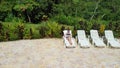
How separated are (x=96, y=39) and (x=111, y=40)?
986 millimetres

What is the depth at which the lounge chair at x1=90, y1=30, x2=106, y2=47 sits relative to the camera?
1948cm

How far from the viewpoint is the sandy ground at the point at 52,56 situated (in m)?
15.2

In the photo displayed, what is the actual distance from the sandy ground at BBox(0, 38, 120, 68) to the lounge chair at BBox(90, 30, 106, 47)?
46cm

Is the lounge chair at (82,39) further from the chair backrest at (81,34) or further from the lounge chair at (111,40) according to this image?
the lounge chair at (111,40)

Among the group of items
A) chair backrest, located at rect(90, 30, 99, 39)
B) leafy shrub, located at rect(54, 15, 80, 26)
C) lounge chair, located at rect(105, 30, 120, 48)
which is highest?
leafy shrub, located at rect(54, 15, 80, 26)

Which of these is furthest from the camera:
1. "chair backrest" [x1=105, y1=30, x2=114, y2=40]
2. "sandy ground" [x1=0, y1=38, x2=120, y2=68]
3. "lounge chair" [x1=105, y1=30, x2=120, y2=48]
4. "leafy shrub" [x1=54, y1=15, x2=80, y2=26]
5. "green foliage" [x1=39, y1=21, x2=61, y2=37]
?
"leafy shrub" [x1=54, y1=15, x2=80, y2=26]

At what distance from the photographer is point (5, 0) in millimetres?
25750

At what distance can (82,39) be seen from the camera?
68.2ft

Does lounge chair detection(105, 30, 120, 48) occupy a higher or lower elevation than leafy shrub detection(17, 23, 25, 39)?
lower

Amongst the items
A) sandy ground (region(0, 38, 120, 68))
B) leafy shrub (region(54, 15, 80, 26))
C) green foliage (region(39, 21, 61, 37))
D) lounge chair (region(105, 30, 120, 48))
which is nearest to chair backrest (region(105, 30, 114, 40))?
lounge chair (region(105, 30, 120, 48))

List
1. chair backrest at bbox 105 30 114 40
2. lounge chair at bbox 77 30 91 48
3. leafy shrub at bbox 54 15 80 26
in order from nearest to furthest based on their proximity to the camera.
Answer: lounge chair at bbox 77 30 91 48, chair backrest at bbox 105 30 114 40, leafy shrub at bbox 54 15 80 26

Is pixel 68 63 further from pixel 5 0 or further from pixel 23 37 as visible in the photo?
pixel 5 0

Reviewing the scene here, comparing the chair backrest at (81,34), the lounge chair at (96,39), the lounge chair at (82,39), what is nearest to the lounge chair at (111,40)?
the lounge chair at (96,39)

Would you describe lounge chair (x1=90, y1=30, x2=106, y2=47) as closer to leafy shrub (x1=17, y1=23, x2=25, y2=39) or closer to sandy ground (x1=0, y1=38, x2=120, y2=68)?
sandy ground (x1=0, y1=38, x2=120, y2=68)
